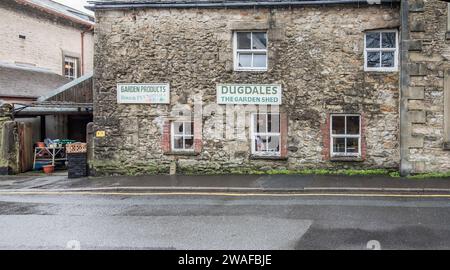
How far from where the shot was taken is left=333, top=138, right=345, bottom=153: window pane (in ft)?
46.2

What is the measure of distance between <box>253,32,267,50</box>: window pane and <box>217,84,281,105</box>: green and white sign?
52.3 inches

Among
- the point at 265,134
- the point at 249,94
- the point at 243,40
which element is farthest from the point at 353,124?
the point at 243,40

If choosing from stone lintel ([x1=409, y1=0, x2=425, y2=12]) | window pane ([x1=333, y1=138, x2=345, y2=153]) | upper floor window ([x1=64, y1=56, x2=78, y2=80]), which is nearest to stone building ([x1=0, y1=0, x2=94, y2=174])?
upper floor window ([x1=64, y1=56, x2=78, y2=80])

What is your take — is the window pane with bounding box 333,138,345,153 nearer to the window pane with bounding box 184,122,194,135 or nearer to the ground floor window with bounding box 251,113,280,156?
the ground floor window with bounding box 251,113,280,156

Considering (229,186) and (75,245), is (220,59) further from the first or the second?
(75,245)

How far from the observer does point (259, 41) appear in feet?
47.2

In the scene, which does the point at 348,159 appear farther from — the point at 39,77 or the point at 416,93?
the point at 39,77

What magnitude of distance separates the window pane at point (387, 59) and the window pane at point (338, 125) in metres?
2.20

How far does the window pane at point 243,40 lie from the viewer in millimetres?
14422

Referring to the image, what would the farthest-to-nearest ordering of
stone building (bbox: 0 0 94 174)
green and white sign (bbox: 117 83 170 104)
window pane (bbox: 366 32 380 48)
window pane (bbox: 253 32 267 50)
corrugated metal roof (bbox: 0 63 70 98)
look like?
corrugated metal roof (bbox: 0 63 70 98) → stone building (bbox: 0 0 94 174) → green and white sign (bbox: 117 83 170 104) → window pane (bbox: 253 32 267 50) → window pane (bbox: 366 32 380 48)

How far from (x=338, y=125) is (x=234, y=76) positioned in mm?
3819

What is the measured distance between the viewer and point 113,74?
1473 cm

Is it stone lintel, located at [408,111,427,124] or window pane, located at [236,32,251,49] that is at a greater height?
window pane, located at [236,32,251,49]

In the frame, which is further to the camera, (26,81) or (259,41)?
(26,81)
